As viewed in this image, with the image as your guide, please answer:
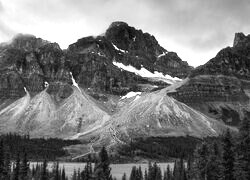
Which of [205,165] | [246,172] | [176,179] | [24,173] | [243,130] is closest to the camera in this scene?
[246,172]

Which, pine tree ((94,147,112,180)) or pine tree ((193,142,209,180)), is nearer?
pine tree ((94,147,112,180))

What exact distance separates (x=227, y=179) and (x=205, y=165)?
8.36 metres

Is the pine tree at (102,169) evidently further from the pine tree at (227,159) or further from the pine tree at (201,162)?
the pine tree at (201,162)

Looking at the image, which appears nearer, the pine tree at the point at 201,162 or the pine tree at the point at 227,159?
the pine tree at the point at 227,159

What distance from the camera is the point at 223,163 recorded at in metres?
57.8

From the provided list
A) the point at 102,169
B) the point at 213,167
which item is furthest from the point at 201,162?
the point at 102,169

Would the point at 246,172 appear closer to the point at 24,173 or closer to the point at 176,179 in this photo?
the point at 24,173

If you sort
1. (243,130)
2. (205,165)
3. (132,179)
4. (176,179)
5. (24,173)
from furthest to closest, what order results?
(132,179)
(176,179)
(24,173)
(205,165)
(243,130)

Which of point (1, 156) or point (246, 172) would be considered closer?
point (246, 172)

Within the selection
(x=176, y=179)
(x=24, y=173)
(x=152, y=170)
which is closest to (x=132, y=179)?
(x=152, y=170)

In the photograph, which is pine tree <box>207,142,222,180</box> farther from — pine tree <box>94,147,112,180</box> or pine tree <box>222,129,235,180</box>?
pine tree <box>94,147,112,180</box>

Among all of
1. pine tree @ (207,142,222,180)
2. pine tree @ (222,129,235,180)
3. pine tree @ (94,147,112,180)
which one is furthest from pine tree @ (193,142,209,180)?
pine tree @ (94,147,112,180)

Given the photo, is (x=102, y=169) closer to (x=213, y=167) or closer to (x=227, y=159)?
(x=227, y=159)

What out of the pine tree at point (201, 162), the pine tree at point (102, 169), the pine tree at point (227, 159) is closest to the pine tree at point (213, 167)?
the pine tree at point (201, 162)
